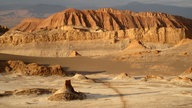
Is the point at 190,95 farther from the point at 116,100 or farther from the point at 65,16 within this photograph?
the point at 65,16

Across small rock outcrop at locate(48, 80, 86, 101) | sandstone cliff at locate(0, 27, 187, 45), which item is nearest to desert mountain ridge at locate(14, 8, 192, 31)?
sandstone cliff at locate(0, 27, 187, 45)

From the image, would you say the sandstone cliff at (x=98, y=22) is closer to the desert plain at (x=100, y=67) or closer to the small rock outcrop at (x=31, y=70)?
the desert plain at (x=100, y=67)

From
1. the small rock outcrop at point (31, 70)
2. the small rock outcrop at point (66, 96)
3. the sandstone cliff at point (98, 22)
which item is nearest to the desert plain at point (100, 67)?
the small rock outcrop at point (31, 70)

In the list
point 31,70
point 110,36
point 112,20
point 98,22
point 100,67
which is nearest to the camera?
point 31,70

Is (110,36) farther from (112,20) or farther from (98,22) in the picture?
(112,20)

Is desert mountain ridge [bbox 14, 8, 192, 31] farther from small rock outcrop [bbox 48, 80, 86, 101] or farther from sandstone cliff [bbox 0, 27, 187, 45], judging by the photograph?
small rock outcrop [bbox 48, 80, 86, 101]

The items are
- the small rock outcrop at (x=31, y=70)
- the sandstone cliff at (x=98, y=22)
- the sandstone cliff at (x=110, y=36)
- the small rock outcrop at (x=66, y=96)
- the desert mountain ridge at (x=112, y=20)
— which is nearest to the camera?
the small rock outcrop at (x=66, y=96)

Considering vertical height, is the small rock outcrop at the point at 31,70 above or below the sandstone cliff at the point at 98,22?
above

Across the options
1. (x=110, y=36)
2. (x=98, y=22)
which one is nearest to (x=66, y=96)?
(x=110, y=36)

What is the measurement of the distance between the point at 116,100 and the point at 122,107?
1.86m

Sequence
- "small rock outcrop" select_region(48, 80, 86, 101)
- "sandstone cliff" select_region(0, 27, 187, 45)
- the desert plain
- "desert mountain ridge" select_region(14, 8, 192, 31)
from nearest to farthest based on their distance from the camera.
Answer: "small rock outcrop" select_region(48, 80, 86, 101)
the desert plain
"sandstone cliff" select_region(0, 27, 187, 45)
"desert mountain ridge" select_region(14, 8, 192, 31)

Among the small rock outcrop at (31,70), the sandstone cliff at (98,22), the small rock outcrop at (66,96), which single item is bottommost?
the sandstone cliff at (98,22)

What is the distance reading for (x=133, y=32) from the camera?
77375mm

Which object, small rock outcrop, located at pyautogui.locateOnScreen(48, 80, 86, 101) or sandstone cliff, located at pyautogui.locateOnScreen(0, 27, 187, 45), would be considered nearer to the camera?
small rock outcrop, located at pyautogui.locateOnScreen(48, 80, 86, 101)
